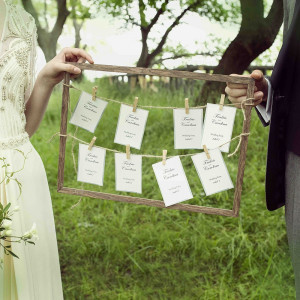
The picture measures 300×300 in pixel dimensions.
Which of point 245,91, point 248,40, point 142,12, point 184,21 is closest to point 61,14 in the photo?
point 142,12

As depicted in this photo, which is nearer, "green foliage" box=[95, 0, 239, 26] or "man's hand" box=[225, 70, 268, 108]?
"man's hand" box=[225, 70, 268, 108]

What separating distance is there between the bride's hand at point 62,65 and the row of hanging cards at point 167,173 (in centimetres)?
22

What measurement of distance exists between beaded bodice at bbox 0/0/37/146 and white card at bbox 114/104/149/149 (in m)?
0.30

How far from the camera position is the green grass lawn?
2508mm

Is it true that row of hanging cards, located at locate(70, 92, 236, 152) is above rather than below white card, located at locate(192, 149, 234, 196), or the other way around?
above

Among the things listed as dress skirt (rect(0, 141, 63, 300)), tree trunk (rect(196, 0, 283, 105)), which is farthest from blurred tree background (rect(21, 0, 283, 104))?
dress skirt (rect(0, 141, 63, 300))

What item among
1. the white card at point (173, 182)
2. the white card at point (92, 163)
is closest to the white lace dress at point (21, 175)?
the white card at point (92, 163)

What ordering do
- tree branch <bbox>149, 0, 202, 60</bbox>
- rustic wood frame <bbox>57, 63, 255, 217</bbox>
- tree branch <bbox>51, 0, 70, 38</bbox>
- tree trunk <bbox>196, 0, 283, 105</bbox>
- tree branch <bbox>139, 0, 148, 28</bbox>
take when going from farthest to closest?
tree branch <bbox>51, 0, 70, 38</bbox> → tree branch <bbox>149, 0, 202, 60</bbox> → tree branch <bbox>139, 0, 148, 28</bbox> → tree trunk <bbox>196, 0, 283, 105</bbox> → rustic wood frame <bbox>57, 63, 255, 217</bbox>

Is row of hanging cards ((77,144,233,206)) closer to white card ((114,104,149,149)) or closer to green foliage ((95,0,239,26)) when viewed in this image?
white card ((114,104,149,149))

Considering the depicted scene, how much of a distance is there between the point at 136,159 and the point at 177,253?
1.50m

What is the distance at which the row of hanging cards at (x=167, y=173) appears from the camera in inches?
51.4

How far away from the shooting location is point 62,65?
1.32 meters

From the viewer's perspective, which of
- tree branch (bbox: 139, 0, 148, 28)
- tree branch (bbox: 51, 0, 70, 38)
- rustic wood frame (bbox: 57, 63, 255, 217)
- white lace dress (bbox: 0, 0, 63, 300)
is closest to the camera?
rustic wood frame (bbox: 57, 63, 255, 217)

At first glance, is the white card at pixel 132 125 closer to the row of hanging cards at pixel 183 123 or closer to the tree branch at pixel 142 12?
the row of hanging cards at pixel 183 123
